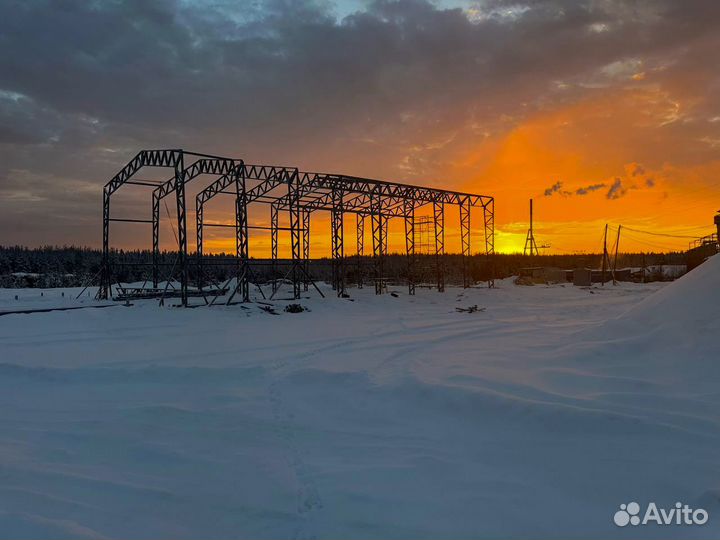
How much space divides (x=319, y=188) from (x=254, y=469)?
2417 centimetres

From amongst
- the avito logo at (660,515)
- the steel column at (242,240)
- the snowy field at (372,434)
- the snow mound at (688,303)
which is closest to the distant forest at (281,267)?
the steel column at (242,240)

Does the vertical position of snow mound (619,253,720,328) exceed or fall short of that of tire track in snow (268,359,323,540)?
it exceeds it

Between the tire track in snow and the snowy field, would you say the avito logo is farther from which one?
the tire track in snow

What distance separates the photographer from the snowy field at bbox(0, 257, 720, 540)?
3912mm

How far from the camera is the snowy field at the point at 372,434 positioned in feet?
12.8

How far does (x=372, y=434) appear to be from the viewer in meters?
5.93

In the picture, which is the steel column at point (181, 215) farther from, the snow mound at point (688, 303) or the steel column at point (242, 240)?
the snow mound at point (688, 303)

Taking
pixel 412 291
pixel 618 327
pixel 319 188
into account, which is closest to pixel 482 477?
pixel 618 327

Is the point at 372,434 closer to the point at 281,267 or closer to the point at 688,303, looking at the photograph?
the point at 688,303

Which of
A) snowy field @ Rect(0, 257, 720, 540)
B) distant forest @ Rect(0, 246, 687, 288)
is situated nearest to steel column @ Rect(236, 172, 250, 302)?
distant forest @ Rect(0, 246, 687, 288)

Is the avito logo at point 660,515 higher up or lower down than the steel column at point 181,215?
lower down

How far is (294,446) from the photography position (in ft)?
18.1

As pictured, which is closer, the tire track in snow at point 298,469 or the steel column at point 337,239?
the tire track in snow at point 298,469

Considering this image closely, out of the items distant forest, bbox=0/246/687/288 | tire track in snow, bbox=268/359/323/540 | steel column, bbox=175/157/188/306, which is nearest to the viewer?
tire track in snow, bbox=268/359/323/540
